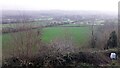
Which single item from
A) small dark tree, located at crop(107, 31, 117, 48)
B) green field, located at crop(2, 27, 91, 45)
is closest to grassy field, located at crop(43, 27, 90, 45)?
green field, located at crop(2, 27, 91, 45)

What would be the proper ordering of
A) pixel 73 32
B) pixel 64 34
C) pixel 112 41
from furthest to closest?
pixel 73 32 → pixel 112 41 → pixel 64 34

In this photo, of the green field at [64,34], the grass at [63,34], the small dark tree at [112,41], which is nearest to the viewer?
the grass at [63,34]

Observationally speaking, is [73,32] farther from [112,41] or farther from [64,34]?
[112,41]

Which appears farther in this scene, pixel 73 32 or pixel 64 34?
pixel 73 32

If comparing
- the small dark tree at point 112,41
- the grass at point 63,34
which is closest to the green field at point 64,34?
the grass at point 63,34

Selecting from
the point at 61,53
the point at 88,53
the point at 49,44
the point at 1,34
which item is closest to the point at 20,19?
the point at 1,34

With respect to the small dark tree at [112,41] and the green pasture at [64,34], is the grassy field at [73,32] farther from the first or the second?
the small dark tree at [112,41]

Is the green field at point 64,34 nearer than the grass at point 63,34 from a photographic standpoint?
→ No

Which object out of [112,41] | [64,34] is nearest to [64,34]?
[64,34]

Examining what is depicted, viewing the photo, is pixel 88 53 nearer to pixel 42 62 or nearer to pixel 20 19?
pixel 42 62
